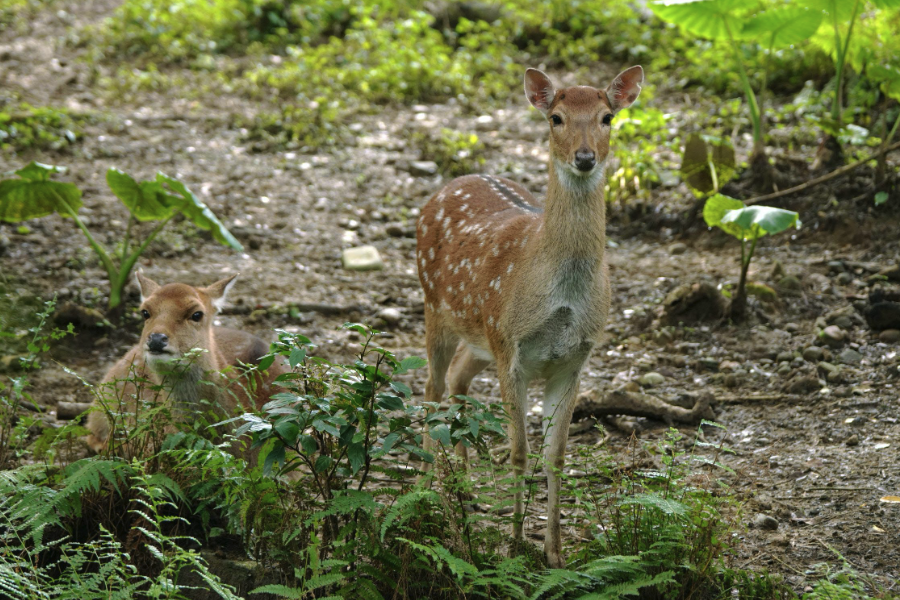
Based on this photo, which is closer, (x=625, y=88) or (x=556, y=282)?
(x=556, y=282)

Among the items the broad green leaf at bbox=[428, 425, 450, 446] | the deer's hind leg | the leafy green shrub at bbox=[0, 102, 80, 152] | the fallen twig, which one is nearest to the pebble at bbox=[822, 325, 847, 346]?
the fallen twig

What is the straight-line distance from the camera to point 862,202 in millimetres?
8336

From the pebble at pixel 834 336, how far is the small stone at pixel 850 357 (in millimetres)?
130

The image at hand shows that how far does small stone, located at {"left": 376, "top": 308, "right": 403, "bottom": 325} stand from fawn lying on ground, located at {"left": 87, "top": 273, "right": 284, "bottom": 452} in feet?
6.34

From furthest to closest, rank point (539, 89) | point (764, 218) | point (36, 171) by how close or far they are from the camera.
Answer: point (36, 171)
point (764, 218)
point (539, 89)

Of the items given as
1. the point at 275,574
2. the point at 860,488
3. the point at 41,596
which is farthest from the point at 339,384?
the point at 860,488

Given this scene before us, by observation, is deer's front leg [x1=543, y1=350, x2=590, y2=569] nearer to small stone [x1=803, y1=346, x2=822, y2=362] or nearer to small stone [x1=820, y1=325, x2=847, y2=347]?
small stone [x1=803, y1=346, x2=822, y2=362]

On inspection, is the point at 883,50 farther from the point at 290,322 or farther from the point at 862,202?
the point at 290,322

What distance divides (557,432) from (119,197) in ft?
13.9

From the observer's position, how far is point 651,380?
6.83 m

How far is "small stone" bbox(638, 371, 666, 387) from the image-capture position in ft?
22.4

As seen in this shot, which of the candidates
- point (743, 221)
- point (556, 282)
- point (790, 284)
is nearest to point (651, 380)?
point (743, 221)

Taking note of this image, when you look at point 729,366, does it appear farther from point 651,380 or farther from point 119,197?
point 119,197

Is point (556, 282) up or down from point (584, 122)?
down
